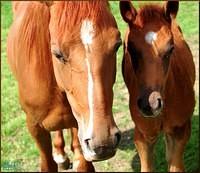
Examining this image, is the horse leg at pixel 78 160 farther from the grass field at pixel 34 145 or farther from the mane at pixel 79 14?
the mane at pixel 79 14

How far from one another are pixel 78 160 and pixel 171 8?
1.63 metres

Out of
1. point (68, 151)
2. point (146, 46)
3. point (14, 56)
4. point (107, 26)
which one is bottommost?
point (68, 151)

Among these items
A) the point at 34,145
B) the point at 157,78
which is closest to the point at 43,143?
the point at 34,145

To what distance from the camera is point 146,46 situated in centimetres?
311

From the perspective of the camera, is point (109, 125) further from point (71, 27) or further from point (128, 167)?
point (128, 167)

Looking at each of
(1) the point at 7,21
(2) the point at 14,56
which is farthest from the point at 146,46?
(1) the point at 7,21

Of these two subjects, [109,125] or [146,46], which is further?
[146,46]

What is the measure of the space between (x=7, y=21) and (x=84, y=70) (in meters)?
6.02

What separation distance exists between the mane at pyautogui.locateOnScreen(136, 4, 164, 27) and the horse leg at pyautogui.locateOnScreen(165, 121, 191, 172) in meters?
0.88

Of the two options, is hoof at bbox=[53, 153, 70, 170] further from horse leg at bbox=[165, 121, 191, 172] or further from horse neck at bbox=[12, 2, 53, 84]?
horse neck at bbox=[12, 2, 53, 84]

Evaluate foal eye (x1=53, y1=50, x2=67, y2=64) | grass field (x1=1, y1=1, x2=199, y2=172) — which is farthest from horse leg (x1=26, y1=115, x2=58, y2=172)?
foal eye (x1=53, y1=50, x2=67, y2=64)

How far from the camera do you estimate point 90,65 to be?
255 centimetres

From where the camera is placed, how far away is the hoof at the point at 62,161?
14.5 ft

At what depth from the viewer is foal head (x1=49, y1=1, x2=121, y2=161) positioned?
250 centimetres
